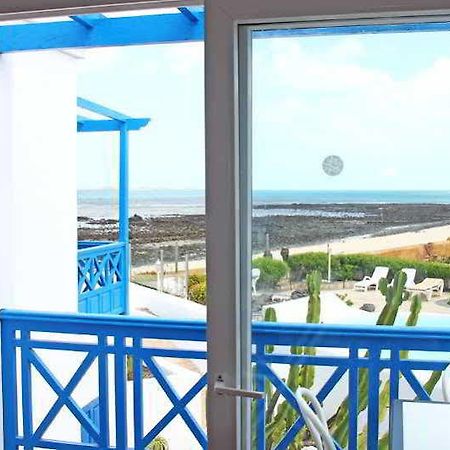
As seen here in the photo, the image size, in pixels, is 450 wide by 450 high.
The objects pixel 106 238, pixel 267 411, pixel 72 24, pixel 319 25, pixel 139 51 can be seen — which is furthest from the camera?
pixel 106 238

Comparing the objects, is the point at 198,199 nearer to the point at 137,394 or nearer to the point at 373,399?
the point at 137,394

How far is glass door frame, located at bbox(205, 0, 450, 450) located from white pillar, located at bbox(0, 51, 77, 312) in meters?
1.72

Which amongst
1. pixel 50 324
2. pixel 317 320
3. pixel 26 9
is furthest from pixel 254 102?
pixel 50 324

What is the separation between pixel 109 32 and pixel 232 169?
5.33ft

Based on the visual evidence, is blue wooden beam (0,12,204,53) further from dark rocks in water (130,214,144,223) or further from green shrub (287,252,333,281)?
dark rocks in water (130,214,144,223)

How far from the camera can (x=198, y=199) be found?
2.85m

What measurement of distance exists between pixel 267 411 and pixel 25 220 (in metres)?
2.37

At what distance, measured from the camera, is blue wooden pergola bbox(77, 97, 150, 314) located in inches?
190

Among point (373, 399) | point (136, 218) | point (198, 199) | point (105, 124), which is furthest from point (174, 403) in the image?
point (105, 124)

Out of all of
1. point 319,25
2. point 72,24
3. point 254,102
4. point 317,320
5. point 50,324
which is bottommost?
point 50,324

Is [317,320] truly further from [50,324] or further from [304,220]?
[50,324]

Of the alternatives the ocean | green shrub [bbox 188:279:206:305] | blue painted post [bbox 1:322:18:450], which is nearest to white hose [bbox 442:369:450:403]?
the ocean

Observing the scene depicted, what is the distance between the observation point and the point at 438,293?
1590mm

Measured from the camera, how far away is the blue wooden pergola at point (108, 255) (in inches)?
190
